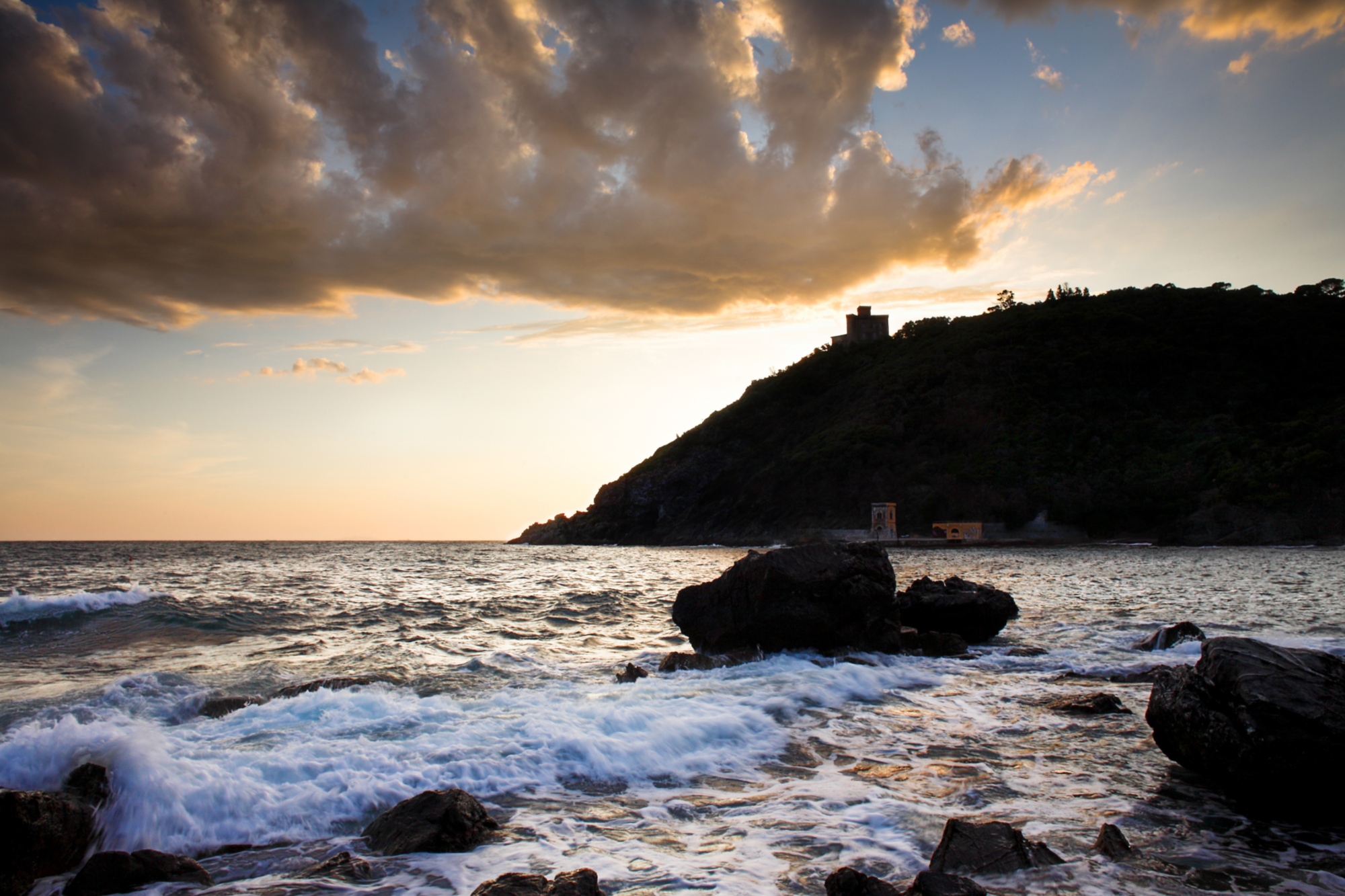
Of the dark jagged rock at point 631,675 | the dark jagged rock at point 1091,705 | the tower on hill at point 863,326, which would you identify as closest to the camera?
the dark jagged rock at point 1091,705

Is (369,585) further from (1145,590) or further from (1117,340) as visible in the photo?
(1117,340)

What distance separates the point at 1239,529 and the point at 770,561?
70.1 meters

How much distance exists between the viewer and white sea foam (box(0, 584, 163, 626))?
59.6 feet

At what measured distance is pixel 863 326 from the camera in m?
146

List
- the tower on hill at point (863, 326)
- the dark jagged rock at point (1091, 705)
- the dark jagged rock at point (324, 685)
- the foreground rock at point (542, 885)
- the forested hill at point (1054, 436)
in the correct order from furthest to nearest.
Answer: the tower on hill at point (863, 326)
the forested hill at point (1054, 436)
the dark jagged rock at point (324, 685)
the dark jagged rock at point (1091, 705)
the foreground rock at point (542, 885)

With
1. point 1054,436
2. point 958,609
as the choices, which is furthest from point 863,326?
point 958,609

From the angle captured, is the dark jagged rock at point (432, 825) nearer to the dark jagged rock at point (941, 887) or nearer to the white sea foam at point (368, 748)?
the white sea foam at point (368, 748)

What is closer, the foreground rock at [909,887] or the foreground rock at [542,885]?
the foreground rock at [909,887]

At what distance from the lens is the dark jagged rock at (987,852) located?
15.4 feet

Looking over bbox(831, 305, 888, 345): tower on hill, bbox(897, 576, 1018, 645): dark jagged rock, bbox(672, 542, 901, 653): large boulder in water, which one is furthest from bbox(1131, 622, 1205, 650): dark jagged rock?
bbox(831, 305, 888, 345): tower on hill

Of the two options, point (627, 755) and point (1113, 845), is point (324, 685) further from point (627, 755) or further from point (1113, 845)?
point (1113, 845)

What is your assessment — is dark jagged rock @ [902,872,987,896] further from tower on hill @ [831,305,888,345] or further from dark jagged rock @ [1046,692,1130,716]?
tower on hill @ [831,305,888,345]

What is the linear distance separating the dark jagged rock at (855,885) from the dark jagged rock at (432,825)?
2894mm

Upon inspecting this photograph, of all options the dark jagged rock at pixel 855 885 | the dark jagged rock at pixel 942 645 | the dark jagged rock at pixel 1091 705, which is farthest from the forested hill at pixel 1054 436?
the dark jagged rock at pixel 855 885
